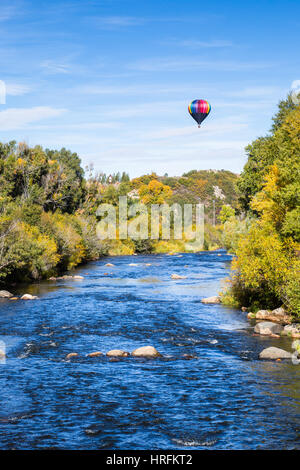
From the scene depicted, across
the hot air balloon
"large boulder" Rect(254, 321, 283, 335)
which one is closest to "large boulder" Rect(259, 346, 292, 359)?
"large boulder" Rect(254, 321, 283, 335)

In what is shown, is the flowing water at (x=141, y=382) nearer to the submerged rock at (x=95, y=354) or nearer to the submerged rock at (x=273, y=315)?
the submerged rock at (x=95, y=354)

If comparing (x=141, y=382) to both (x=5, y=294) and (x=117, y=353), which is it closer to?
(x=117, y=353)

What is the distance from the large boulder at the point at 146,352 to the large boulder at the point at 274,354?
5224 mm

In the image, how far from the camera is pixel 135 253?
92.7 m

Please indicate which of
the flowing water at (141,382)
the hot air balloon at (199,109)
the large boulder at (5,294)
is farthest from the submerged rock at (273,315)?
the hot air balloon at (199,109)

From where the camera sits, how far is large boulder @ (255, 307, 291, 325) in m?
33.0

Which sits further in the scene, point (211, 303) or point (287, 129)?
point (211, 303)

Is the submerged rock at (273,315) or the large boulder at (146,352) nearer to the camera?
the large boulder at (146,352)

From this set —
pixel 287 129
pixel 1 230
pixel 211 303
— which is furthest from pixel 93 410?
pixel 1 230

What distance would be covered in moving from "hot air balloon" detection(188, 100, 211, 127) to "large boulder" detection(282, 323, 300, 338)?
33.0 metres

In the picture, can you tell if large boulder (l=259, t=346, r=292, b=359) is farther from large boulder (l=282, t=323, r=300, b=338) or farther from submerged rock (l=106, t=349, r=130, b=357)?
submerged rock (l=106, t=349, r=130, b=357)

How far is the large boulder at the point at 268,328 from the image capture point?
29656 mm
